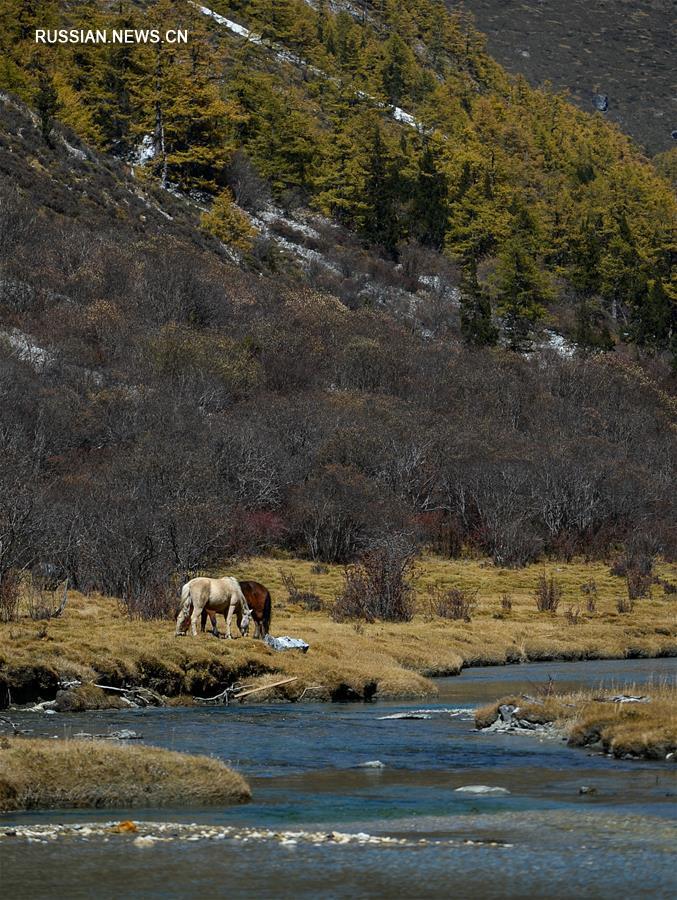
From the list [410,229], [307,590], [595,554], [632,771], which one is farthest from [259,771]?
[410,229]

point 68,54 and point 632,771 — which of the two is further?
point 68,54

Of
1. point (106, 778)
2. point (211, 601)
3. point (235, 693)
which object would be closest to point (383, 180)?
point (211, 601)

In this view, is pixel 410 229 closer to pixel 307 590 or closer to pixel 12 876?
pixel 307 590

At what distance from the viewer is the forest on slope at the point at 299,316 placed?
7031cm

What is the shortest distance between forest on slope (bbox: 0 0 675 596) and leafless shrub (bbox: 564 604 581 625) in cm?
1441

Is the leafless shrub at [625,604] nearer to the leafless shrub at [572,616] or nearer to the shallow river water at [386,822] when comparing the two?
the leafless shrub at [572,616]

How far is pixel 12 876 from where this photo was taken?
13375 millimetres

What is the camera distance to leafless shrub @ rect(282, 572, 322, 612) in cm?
4988

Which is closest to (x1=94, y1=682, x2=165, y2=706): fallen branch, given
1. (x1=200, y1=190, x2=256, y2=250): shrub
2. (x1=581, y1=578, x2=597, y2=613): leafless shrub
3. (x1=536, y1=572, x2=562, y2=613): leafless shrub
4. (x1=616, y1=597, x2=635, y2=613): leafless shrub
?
(x1=536, y1=572, x2=562, y2=613): leafless shrub

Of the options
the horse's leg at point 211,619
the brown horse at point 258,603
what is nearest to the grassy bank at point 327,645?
the horse's leg at point 211,619

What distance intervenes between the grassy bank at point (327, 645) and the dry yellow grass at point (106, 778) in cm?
899

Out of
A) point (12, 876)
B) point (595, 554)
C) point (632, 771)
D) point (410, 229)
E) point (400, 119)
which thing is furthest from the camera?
point (400, 119)

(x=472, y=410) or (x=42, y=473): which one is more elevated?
(x=472, y=410)

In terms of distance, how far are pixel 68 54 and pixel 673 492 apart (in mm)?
88883
